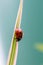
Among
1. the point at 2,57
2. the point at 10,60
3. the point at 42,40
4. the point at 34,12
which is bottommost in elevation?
the point at 10,60

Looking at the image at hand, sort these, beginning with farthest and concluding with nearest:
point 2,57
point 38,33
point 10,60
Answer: point 38,33
point 2,57
point 10,60

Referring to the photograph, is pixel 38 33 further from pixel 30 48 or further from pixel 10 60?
pixel 10 60

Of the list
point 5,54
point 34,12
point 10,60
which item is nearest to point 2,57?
point 5,54

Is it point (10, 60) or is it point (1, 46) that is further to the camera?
point (1, 46)

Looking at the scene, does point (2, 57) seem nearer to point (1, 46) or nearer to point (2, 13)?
point (1, 46)

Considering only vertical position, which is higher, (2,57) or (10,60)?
(2,57)

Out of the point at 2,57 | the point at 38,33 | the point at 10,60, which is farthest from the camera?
the point at 38,33

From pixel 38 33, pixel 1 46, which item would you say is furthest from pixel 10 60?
pixel 38 33
